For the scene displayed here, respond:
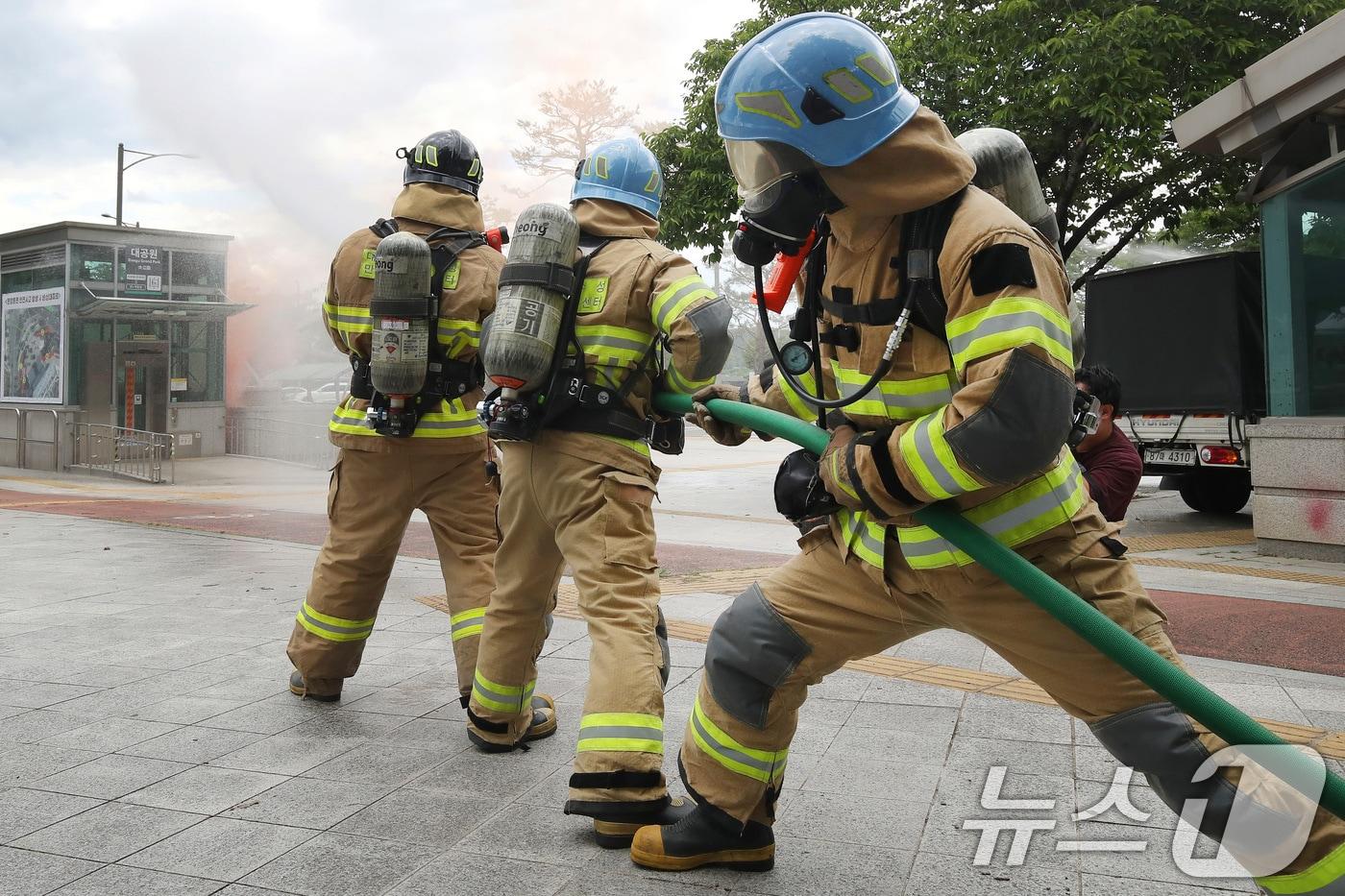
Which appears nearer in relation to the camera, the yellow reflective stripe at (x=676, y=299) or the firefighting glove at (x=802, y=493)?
the firefighting glove at (x=802, y=493)

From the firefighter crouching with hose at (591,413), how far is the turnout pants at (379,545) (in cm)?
51

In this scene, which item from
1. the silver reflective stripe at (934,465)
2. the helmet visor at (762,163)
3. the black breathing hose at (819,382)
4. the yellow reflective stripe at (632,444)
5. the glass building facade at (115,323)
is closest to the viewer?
the silver reflective stripe at (934,465)

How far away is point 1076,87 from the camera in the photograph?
10.5 metres

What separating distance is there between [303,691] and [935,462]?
9.59ft

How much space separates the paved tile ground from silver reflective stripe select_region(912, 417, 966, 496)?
1.10m

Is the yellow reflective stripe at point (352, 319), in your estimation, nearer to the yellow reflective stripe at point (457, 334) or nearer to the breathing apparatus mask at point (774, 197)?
the yellow reflective stripe at point (457, 334)

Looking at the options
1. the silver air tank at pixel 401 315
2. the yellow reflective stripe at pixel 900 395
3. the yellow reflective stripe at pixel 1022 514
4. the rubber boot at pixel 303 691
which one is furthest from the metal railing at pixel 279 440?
the yellow reflective stripe at pixel 1022 514

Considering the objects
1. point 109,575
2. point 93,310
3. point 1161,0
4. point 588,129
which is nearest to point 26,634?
point 109,575

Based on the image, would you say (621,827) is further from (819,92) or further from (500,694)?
(819,92)

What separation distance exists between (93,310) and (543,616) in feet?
54.7

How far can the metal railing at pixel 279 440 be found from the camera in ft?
62.8

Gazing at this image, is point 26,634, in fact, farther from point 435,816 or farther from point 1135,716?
point 1135,716

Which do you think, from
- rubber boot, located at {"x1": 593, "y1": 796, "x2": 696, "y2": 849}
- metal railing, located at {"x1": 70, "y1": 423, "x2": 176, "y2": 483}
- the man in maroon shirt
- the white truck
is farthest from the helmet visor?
metal railing, located at {"x1": 70, "y1": 423, "x2": 176, "y2": 483}

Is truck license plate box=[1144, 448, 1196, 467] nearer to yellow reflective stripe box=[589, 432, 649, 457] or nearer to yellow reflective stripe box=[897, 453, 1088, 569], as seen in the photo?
yellow reflective stripe box=[589, 432, 649, 457]
